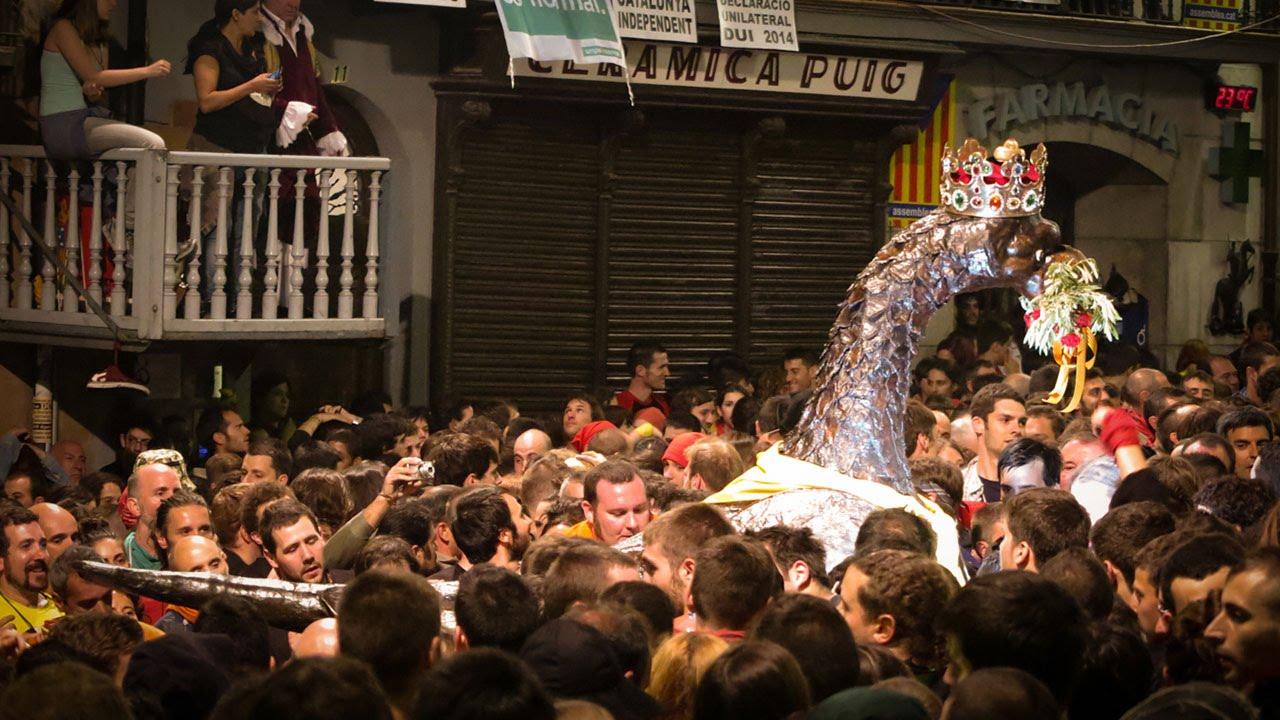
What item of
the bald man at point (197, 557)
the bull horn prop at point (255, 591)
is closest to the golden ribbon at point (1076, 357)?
the bull horn prop at point (255, 591)

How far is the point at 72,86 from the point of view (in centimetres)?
1154

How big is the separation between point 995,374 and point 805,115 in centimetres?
334

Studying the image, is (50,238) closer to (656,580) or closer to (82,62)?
(82,62)

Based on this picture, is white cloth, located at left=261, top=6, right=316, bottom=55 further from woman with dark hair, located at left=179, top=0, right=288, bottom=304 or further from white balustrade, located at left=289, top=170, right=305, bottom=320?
white balustrade, located at left=289, top=170, right=305, bottom=320

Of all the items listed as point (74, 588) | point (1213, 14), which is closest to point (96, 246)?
point (74, 588)

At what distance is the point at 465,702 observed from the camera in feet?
12.8

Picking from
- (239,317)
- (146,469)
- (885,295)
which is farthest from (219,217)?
(885,295)

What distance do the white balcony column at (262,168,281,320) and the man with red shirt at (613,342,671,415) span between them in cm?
323

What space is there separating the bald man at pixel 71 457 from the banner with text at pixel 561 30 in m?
4.22

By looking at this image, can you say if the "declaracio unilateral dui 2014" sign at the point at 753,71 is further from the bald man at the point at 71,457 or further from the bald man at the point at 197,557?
the bald man at the point at 197,557

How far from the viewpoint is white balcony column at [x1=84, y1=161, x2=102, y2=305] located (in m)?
11.4

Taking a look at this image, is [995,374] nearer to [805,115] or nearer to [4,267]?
[805,115]

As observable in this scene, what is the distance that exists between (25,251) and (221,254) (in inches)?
50.2

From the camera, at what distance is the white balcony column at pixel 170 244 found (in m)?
11.2
